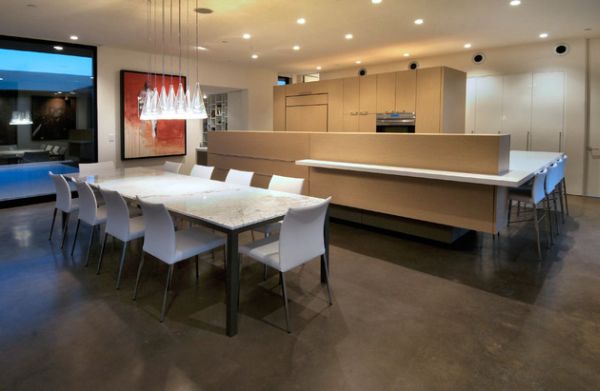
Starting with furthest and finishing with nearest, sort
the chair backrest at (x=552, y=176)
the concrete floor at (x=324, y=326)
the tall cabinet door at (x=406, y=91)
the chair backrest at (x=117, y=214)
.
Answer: the tall cabinet door at (x=406, y=91)
the chair backrest at (x=552, y=176)
the chair backrest at (x=117, y=214)
the concrete floor at (x=324, y=326)

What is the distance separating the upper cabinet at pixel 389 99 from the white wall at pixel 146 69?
67.7 inches

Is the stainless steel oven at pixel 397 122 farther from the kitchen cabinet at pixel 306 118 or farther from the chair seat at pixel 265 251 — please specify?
the chair seat at pixel 265 251

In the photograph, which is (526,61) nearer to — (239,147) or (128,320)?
(239,147)

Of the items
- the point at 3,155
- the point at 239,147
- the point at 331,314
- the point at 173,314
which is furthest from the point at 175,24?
the point at 331,314

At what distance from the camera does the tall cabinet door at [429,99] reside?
5.89m

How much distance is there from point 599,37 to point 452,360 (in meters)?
6.59

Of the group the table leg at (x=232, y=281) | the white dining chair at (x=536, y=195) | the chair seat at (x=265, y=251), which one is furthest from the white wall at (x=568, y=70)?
the table leg at (x=232, y=281)

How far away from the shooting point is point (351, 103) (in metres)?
6.87

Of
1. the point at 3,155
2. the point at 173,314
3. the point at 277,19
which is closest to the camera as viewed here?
the point at 173,314

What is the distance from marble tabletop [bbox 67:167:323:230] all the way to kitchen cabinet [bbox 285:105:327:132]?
139 inches

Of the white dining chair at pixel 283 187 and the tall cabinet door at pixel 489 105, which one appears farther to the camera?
the tall cabinet door at pixel 489 105

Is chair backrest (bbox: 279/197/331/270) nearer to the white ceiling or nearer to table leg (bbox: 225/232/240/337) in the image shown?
table leg (bbox: 225/232/240/337)

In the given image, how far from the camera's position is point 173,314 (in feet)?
8.85

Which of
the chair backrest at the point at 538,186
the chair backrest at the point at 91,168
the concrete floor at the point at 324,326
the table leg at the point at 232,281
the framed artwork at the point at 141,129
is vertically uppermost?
the framed artwork at the point at 141,129
